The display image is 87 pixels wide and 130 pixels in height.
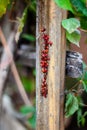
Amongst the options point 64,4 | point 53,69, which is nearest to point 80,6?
point 64,4

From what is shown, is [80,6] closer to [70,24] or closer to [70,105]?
[70,24]

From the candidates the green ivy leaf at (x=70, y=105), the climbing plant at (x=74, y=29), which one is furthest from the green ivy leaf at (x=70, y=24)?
the green ivy leaf at (x=70, y=105)

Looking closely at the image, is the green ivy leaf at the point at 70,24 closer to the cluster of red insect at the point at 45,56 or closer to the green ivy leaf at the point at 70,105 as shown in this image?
the cluster of red insect at the point at 45,56

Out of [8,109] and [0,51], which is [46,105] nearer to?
[0,51]

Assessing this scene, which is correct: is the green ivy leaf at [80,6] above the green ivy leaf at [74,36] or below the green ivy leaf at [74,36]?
above

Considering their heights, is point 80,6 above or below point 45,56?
above

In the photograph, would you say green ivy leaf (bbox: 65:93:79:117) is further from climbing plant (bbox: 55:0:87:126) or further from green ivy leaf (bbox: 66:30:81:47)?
green ivy leaf (bbox: 66:30:81:47)

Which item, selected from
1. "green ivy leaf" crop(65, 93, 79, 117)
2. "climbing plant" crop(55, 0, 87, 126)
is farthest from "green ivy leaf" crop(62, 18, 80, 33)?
"green ivy leaf" crop(65, 93, 79, 117)

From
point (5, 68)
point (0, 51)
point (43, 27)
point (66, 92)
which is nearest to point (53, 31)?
point (43, 27)
